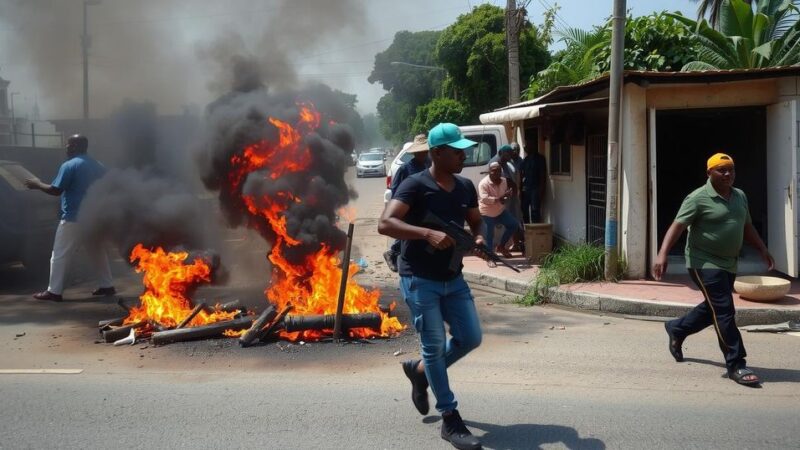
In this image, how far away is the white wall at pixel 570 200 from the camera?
34.1ft

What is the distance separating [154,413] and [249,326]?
182 centimetres

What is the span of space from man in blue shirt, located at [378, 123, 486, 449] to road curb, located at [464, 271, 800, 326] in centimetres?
392

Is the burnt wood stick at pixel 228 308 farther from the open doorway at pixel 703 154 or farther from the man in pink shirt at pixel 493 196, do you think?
the open doorway at pixel 703 154

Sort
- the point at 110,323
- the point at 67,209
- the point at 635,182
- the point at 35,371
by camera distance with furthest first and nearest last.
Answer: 1. the point at 635,182
2. the point at 67,209
3. the point at 110,323
4. the point at 35,371

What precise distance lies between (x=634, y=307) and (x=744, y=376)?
2476mm

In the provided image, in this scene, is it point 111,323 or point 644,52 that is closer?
point 111,323

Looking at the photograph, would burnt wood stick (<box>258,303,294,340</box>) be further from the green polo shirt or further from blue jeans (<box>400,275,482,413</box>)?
the green polo shirt

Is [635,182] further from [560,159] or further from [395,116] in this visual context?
[395,116]

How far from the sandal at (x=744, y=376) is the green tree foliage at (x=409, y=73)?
1491 inches

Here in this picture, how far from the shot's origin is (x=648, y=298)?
24.3 ft

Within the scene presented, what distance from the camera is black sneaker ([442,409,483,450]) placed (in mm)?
3742

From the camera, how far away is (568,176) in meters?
11.0

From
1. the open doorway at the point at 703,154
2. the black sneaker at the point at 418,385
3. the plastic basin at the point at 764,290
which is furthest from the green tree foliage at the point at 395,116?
the black sneaker at the point at 418,385

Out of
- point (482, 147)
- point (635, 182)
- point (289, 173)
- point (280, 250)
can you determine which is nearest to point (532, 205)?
point (482, 147)
